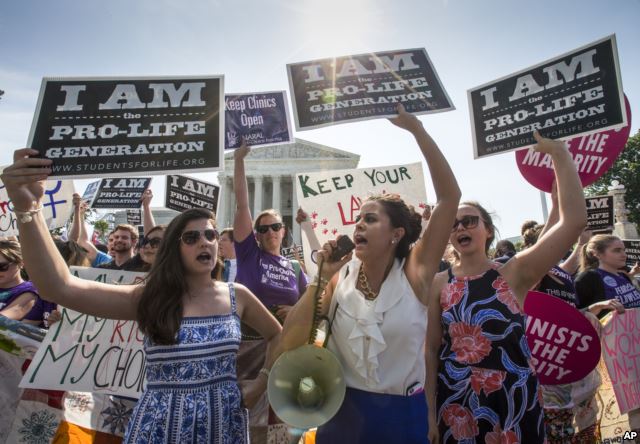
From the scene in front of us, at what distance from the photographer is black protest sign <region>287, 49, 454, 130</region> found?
3039mm

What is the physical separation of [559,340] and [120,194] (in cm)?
742

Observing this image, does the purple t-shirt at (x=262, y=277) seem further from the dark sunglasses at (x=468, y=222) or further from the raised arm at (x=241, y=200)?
the dark sunglasses at (x=468, y=222)

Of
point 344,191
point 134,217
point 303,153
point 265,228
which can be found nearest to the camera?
point 265,228

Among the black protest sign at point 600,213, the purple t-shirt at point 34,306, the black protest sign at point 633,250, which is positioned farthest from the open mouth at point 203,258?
the black protest sign at point 633,250

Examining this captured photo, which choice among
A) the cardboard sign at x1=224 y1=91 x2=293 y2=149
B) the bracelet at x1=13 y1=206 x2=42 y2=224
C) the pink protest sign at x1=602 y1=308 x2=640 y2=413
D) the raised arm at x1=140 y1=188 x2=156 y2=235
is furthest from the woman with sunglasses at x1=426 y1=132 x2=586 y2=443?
the raised arm at x1=140 y1=188 x2=156 y2=235

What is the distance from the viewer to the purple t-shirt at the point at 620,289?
4426 millimetres

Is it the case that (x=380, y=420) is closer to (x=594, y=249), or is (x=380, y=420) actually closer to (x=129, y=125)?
(x=129, y=125)

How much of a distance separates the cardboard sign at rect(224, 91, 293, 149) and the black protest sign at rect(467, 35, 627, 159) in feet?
5.60

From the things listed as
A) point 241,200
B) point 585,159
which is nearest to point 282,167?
point 241,200

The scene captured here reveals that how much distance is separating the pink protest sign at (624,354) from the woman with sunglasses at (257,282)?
298 centimetres

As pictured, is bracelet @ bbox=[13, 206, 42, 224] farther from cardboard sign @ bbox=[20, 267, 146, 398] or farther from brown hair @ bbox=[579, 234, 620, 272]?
brown hair @ bbox=[579, 234, 620, 272]

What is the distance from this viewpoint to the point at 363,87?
10.2 feet

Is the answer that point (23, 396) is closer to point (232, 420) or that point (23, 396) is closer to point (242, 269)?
point (242, 269)

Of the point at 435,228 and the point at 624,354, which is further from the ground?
the point at 435,228
